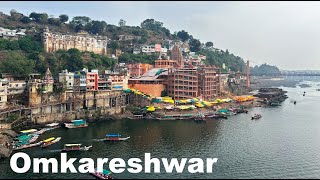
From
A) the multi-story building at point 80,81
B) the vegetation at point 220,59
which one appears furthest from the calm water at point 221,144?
the vegetation at point 220,59

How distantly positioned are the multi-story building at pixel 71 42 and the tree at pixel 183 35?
43066 millimetres

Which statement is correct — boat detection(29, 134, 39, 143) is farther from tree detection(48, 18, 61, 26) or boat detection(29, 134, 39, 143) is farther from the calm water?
tree detection(48, 18, 61, 26)

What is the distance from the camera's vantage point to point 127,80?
6112cm

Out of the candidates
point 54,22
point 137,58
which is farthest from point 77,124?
point 54,22

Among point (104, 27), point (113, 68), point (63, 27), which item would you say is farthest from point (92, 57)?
point (104, 27)

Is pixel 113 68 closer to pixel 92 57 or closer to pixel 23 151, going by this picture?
pixel 92 57

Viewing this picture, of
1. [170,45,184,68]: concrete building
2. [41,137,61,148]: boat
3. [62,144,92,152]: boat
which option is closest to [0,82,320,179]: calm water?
[41,137,61,148]: boat

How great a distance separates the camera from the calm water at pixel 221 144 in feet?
90.8

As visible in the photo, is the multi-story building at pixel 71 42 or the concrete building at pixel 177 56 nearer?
the multi-story building at pixel 71 42

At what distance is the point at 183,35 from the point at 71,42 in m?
55.3

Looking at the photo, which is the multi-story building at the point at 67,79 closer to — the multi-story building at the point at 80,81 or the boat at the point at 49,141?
the multi-story building at the point at 80,81

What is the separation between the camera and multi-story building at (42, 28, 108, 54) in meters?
65.1

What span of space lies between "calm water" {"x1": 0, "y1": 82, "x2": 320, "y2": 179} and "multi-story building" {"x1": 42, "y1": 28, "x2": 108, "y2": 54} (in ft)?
85.6

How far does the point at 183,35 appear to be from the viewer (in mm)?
117688
